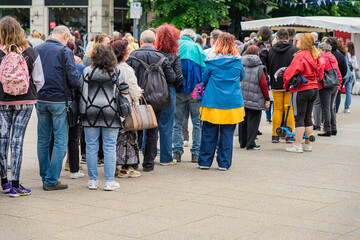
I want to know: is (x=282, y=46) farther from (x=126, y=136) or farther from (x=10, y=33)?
(x=10, y=33)

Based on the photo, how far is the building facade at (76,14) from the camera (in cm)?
3769

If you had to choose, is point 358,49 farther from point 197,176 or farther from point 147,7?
point 197,176

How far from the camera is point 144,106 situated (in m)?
8.59

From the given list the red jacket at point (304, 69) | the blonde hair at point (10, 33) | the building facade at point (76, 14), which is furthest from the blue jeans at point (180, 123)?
the building facade at point (76, 14)

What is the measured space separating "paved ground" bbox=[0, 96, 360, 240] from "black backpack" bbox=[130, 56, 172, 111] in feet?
3.18

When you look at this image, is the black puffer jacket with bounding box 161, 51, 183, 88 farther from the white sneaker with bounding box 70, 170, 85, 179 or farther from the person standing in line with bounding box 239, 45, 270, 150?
the person standing in line with bounding box 239, 45, 270, 150

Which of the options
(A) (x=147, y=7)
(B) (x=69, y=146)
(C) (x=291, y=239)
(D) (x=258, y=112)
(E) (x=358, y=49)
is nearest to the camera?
(C) (x=291, y=239)

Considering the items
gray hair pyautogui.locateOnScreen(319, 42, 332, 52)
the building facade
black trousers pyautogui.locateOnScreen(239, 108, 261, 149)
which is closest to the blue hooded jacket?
black trousers pyautogui.locateOnScreen(239, 108, 261, 149)

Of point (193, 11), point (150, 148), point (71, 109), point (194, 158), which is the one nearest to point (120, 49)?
point (71, 109)

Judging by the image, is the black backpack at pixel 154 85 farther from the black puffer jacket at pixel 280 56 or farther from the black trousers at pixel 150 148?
the black puffer jacket at pixel 280 56

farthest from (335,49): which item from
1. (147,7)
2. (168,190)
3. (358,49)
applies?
(147,7)

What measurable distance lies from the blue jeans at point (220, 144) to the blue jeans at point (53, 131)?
7.49 feet

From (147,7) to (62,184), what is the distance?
85.1 ft

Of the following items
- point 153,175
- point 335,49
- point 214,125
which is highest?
point 335,49
